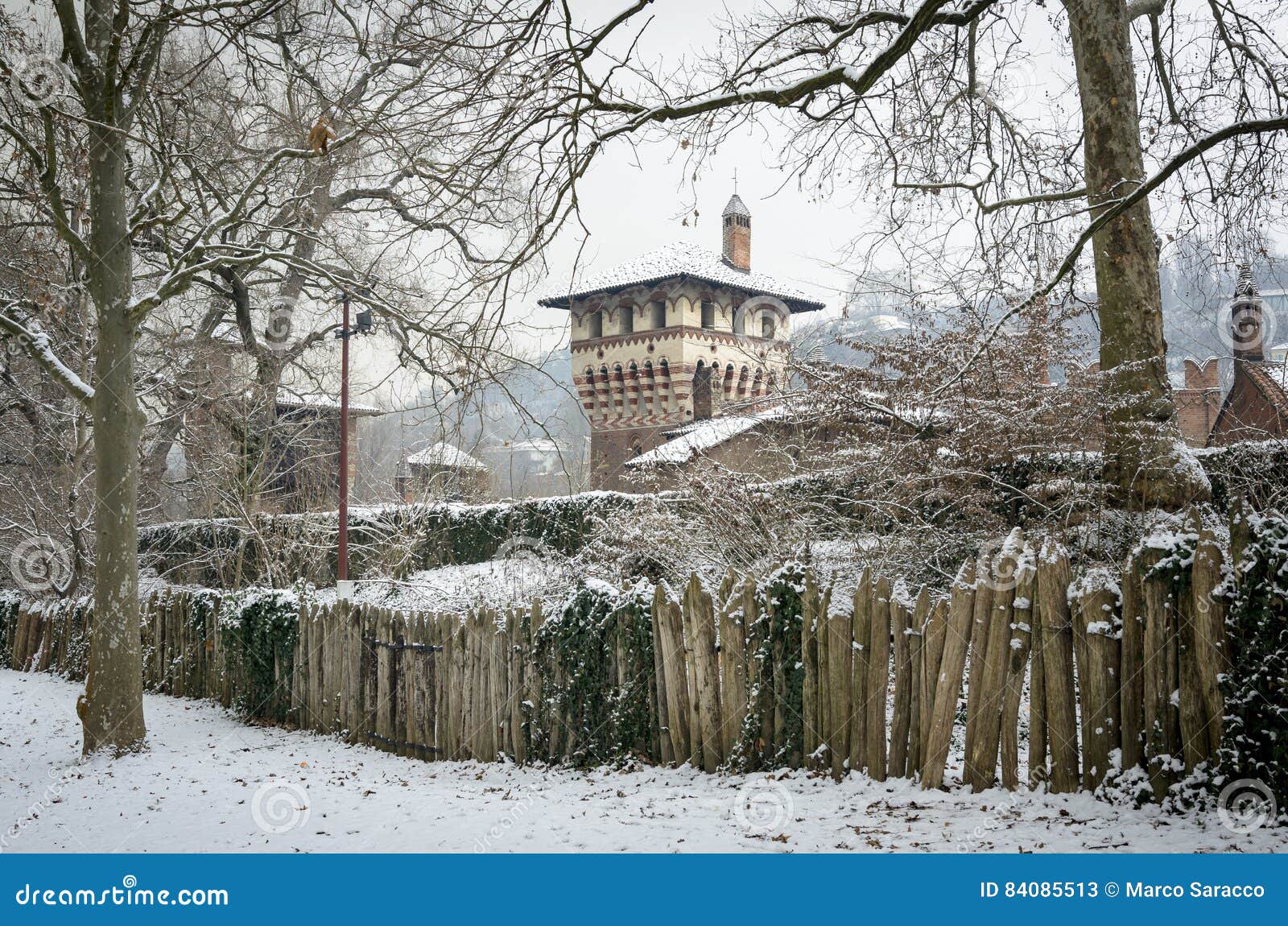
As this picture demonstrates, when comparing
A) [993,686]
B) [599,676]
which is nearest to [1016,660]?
[993,686]

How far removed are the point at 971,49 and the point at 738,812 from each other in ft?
27.5

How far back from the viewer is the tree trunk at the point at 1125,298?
7.86 meters

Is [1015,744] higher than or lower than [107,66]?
lower

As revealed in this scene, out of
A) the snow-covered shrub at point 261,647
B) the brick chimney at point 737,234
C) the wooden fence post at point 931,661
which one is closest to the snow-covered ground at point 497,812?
the wooden fence post at point 931,661

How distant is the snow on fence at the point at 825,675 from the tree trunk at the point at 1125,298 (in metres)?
2.53

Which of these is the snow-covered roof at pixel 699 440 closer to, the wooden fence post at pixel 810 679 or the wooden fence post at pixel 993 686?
the wooden fence post at pixel 810 679

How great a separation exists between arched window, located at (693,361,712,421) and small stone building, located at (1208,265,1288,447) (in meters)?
17.2

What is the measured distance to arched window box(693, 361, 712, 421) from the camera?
36219mm

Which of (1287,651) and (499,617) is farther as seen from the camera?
(499,617)

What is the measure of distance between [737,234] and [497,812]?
3632cm

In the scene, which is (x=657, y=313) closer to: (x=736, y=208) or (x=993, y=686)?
(x=736, y=208)

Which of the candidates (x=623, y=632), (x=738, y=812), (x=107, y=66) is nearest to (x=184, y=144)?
(x=107, y=66)

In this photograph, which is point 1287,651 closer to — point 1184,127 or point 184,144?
point 1184,127

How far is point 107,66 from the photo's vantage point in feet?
26.1
